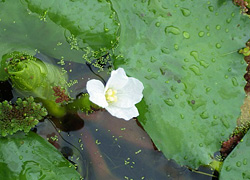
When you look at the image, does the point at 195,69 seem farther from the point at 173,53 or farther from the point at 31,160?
the point at 31,160

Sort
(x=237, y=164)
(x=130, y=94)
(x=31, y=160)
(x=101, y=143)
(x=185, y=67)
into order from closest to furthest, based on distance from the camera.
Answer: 1. (x=130, y=94)
2. (x=31, y=160)
3. (x=185, y=67)
4. (x=237, y=164)
5. (x=101, y=143)

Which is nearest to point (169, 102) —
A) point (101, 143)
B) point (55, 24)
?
point (101, 143)

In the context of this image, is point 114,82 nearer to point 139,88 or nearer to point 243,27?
point 139,88

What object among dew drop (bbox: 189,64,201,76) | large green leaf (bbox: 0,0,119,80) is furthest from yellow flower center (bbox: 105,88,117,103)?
dew drop (bbox: 189,64,201,76)

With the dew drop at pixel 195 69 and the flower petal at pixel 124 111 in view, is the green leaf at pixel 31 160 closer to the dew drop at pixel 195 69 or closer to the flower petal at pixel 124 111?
the flower petal at pixel 124 111

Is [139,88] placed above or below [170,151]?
above

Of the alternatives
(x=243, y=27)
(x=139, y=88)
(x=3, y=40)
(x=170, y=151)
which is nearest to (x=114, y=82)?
(x=139, y=88)

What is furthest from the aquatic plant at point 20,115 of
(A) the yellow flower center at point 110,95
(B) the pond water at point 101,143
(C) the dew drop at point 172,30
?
(C) the dew drop at point 172,30
